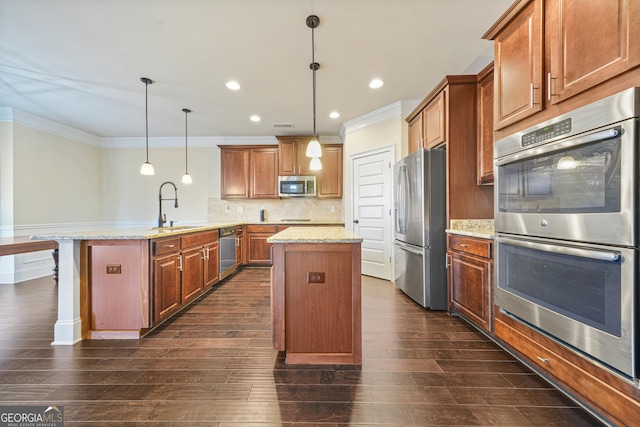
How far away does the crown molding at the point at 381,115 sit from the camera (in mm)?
3729

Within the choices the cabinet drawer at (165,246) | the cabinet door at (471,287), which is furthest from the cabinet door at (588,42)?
the cabinet drawer at (165,246)

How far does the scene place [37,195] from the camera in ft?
13.8

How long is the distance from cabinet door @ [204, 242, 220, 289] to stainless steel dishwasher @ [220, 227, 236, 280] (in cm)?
15

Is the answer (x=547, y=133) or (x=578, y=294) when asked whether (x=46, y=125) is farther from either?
(x=578, y=294)

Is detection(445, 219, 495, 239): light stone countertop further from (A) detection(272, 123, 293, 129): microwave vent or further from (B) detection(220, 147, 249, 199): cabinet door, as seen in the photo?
(B) detection(220, 147, 249, 199): cabinet door

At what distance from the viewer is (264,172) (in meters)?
5.27

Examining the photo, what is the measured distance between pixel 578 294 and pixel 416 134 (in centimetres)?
253

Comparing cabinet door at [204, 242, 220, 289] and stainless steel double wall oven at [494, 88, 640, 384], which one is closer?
stainless steel double wall oven at [494, 88, 640, 384]

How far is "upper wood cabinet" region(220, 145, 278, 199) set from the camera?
5.25 meters

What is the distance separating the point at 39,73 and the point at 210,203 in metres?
3.11

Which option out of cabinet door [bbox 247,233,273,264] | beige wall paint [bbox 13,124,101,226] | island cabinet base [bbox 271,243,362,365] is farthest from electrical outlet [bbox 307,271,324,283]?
beige wall paint [bbox 13,124,101,226]

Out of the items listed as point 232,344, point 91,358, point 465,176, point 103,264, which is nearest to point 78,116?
point 103,264

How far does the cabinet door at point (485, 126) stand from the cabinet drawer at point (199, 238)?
3107mm

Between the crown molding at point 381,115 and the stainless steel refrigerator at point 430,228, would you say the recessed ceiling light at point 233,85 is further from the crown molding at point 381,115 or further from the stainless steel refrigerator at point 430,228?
the stainless steel refrigerator at point 430,228
